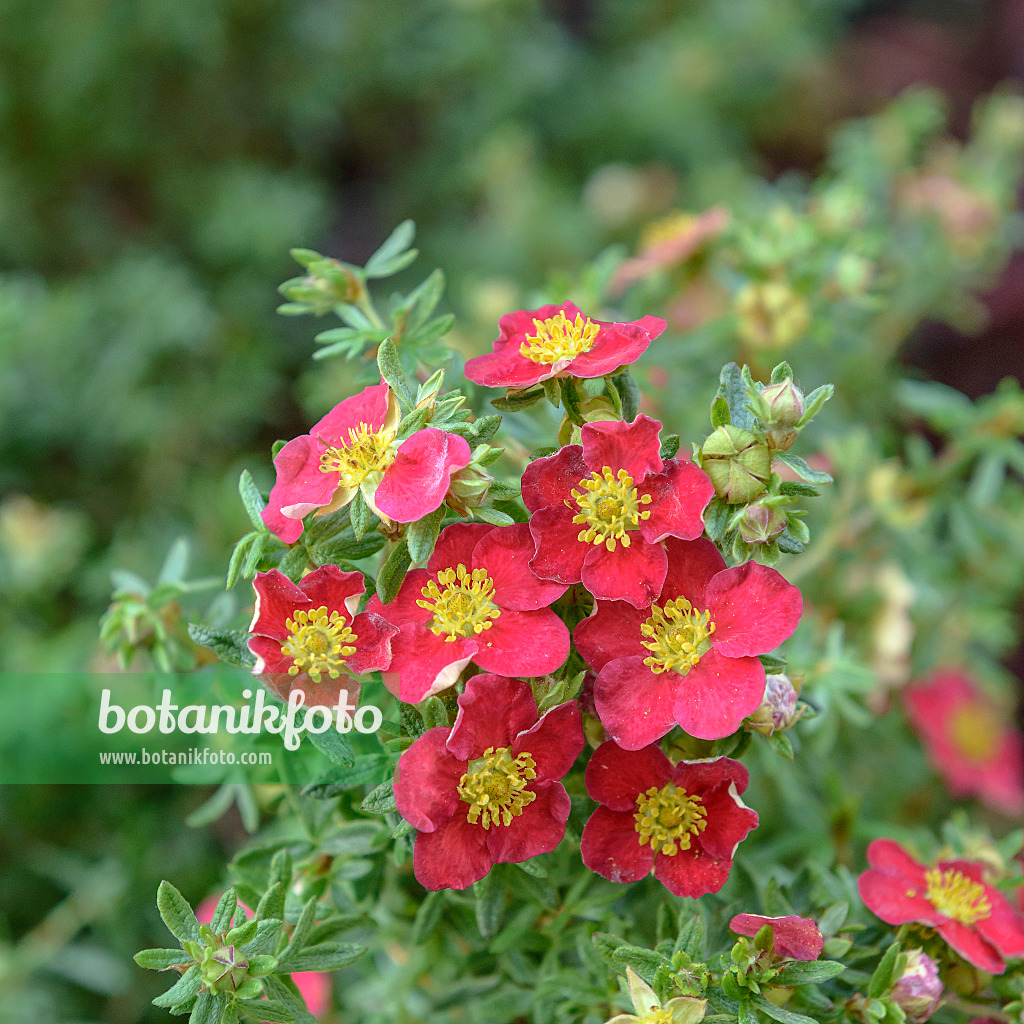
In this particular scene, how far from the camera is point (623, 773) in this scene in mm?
659

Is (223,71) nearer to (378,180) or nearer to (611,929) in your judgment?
(378,180)

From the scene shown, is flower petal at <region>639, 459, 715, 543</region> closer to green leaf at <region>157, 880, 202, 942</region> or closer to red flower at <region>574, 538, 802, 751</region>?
red flower at <region>574, 538, 802, 751</region>

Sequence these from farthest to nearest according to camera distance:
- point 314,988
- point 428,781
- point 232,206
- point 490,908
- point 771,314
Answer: point 232,206 → point 771,314 → point 314,988 → point 490,908 → point 428,781

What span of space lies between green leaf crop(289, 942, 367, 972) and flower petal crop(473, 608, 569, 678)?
24 centimetres

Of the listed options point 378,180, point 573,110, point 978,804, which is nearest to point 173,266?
point 378,180

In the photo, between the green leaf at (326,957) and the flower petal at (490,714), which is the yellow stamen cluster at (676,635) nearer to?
the flower petal at (490,714)

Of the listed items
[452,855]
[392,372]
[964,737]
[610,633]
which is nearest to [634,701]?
[610,633]

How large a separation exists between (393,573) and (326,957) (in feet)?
0.91

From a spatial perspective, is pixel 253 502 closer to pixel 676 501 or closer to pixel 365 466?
pixel 365 466

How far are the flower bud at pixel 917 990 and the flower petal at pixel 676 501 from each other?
1.16 ft

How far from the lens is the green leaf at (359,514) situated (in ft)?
2.06

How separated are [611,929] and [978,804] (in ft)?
4.30

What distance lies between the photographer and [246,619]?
2.69 ft

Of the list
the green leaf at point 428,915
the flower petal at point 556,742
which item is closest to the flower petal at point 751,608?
the flower petal at point 556,742
